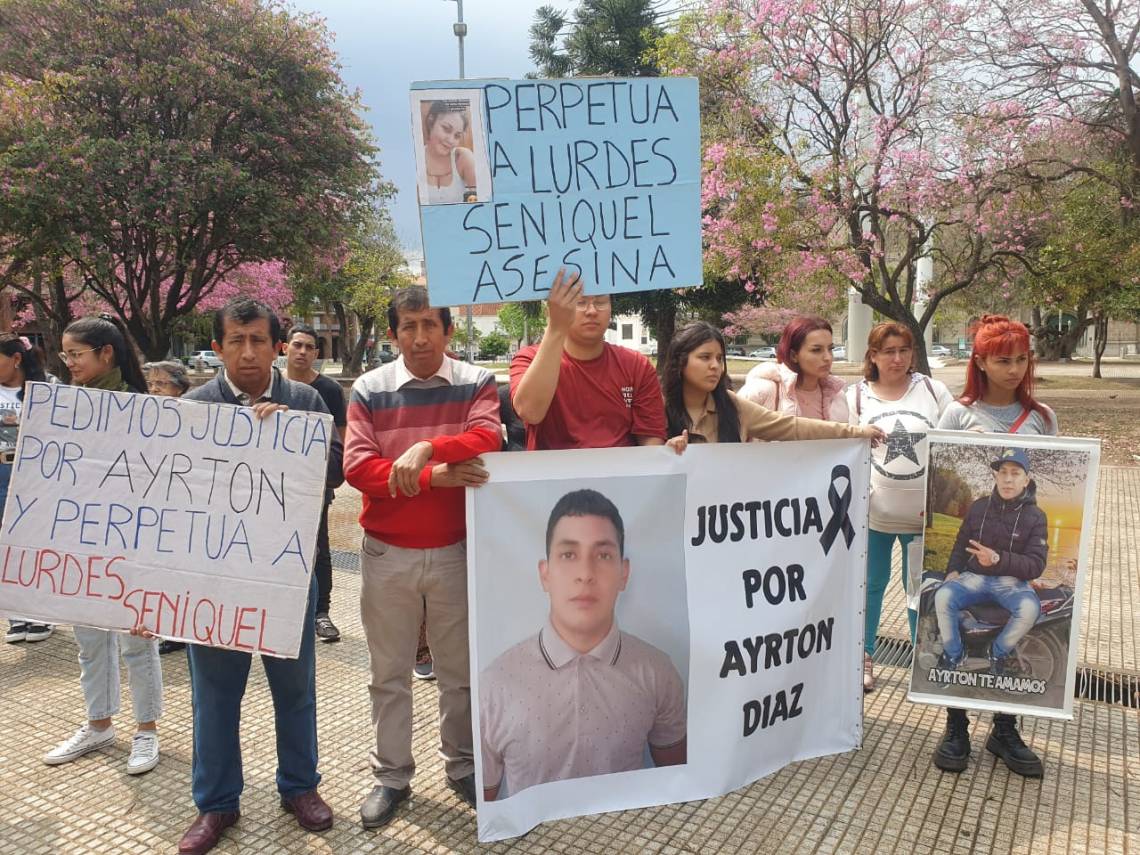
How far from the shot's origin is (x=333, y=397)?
450 centimetres

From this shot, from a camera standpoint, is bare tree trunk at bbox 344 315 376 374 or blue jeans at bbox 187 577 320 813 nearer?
blue jeans at bbox 187 577 320 813

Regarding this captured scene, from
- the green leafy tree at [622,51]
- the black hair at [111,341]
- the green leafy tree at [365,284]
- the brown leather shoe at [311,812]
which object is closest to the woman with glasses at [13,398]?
the black hair at [111,341]

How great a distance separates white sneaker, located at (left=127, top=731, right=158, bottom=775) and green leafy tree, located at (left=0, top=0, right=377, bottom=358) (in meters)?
13.8

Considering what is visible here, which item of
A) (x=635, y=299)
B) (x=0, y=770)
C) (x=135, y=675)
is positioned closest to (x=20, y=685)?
(x=0, y=770)

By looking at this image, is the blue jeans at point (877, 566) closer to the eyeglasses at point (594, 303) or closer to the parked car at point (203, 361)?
the eyeglasses at point (594, 303)

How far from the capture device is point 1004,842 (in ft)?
8.93

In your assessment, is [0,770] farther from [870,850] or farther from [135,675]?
[870,850]

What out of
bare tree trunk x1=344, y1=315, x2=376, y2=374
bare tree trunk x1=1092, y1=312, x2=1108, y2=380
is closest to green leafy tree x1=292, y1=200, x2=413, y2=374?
bare tree trunk x1=344, y1=315, x2=376, y2=374

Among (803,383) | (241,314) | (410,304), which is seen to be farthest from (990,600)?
(241,314)

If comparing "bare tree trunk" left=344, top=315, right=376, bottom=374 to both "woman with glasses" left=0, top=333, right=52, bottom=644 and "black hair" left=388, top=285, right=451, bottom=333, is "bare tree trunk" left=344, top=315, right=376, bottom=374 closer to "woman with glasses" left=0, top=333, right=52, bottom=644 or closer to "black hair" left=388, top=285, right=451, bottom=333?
"woman with glasses" left=0, top=333, right=52, bottom=644

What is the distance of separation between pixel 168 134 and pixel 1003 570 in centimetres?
1729

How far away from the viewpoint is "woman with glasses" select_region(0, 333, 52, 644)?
4.33 meters

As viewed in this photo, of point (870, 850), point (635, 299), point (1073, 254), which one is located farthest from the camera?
point (635, 299)

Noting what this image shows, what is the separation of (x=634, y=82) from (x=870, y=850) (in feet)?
8.75
